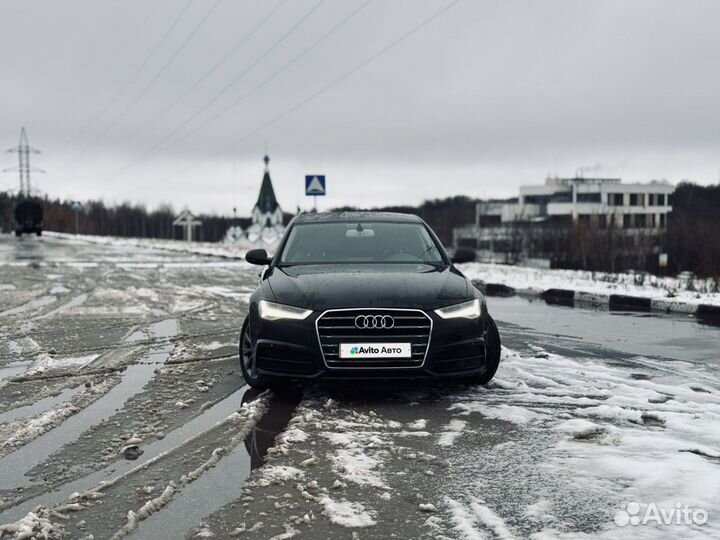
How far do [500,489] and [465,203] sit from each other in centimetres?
14533

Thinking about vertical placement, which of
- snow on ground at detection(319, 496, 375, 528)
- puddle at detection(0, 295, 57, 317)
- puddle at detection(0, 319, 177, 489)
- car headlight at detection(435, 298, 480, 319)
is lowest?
puddle at detection(0, 319, 177, 489)

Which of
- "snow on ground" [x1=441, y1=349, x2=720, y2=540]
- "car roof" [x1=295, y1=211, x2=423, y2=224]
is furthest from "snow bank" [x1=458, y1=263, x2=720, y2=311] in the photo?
"car roof" [x1=295, y1=211, x2=423, y2=224]

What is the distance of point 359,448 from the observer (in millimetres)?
4938

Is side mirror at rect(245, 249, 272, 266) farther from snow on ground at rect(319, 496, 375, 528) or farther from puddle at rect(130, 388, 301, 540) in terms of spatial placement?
snow on ground at rect(319, 496, 375, 528)

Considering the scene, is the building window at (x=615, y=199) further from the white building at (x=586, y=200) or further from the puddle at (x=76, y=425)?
the puddle at (x=76, y=425)

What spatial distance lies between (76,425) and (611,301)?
12.2 meters

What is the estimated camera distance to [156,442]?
5.12 metres

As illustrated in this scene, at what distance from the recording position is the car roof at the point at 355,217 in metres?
8.53

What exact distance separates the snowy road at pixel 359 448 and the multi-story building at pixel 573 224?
43.2 metres

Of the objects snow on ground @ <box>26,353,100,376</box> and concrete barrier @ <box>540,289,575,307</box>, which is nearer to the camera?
snow on ground @ <box>26,353,100,376</box>

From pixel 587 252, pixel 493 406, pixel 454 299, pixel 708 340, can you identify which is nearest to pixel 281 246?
pixel 454 299

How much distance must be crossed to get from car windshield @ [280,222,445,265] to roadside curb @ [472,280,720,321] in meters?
6.85

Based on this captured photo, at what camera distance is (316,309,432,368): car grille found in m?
6.01

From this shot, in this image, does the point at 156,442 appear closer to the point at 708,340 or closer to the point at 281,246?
the point at 281,246
